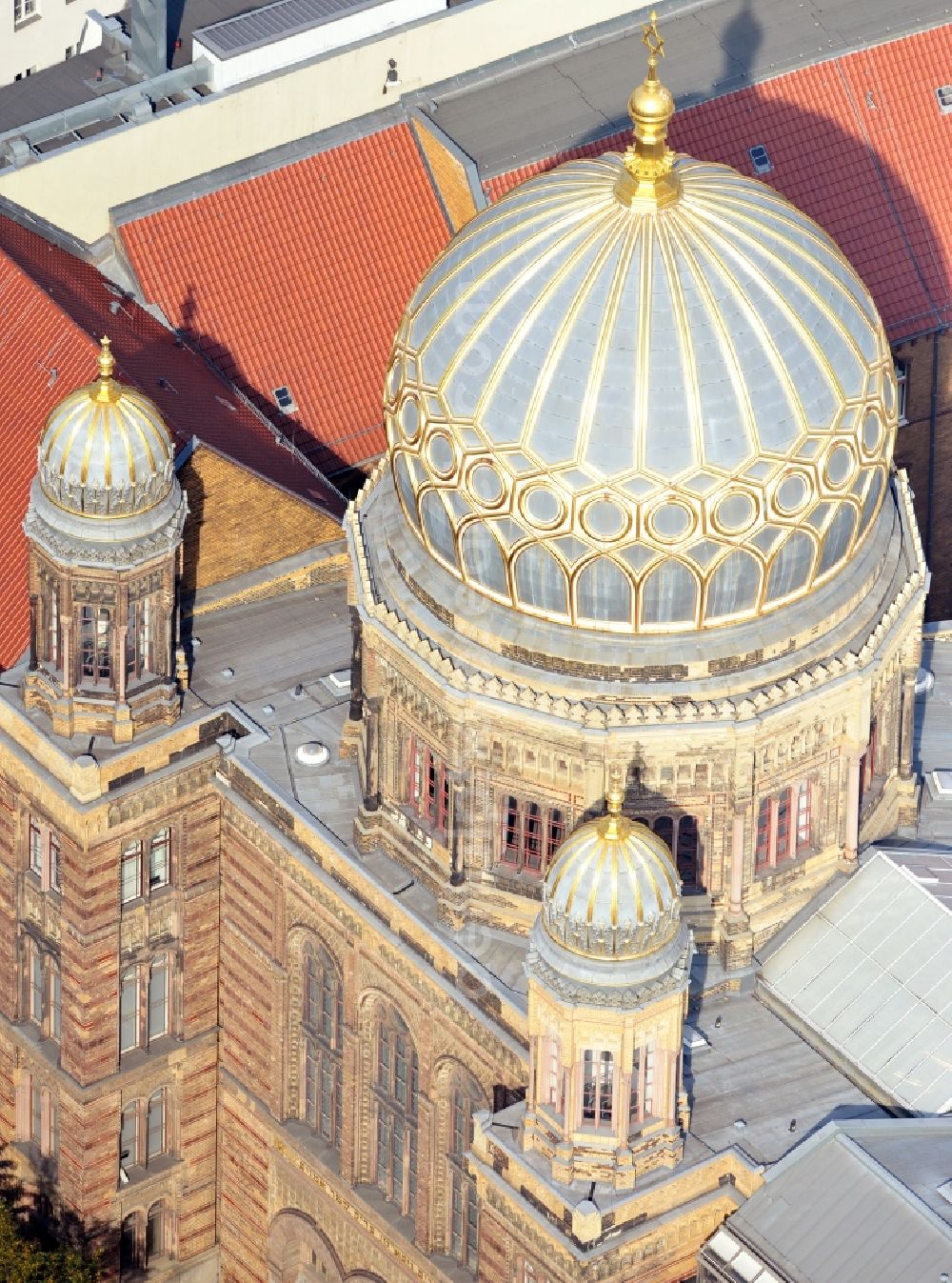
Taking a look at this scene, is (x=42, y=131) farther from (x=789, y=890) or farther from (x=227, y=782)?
(x=789, y=890)

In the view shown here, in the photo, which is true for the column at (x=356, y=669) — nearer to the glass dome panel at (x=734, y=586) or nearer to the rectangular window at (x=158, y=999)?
the rectangular window at (x=158, y=999)

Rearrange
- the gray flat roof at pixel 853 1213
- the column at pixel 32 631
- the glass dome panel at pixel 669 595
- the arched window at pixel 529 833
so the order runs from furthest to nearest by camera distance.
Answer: the column at pixel 32 631, the arched window at pixel 529 833, the glass dome panel at pixel 669 595, the gray flat roof at pixel 853 1213

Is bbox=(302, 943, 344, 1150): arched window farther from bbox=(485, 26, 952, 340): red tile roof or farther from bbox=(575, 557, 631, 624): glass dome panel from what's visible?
bbox=(485, 26, 952, 340): red tile roof

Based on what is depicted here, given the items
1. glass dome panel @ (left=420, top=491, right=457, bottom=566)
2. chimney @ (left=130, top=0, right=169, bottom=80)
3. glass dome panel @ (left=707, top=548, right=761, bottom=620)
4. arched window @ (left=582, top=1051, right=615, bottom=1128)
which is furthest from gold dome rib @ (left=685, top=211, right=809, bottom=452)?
chimney @ (left=130, top=0, right=169, bottom=80)

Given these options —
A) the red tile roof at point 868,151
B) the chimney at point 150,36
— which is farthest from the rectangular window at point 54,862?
the chimney at point 150,36

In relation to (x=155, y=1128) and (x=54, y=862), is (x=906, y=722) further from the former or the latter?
(x=155, y=1128)

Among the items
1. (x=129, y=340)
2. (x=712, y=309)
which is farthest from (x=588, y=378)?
(x=129, y=340)

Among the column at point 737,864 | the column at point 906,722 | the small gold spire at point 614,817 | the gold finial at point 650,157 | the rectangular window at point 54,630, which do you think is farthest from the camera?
the rectangular window at point 54,630

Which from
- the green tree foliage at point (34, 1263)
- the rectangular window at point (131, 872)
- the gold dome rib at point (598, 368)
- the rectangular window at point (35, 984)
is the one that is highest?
the gold dome rib at point (598, 368)
